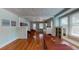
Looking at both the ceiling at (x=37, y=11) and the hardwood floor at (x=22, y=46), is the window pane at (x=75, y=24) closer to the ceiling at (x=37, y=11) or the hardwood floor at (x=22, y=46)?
the ceiling at (x=37, y=11)

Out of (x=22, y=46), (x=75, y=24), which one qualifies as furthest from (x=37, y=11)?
(x=75, y=24)

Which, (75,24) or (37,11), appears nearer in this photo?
(75,24)

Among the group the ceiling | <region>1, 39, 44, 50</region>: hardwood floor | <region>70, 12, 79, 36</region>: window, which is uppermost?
Answer: the ceiling

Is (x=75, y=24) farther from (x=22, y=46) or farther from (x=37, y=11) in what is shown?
(x=22, y=46)

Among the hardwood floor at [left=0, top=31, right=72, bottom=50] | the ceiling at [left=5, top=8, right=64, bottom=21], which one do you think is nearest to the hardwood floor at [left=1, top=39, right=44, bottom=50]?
the hardwood floor at [left=0, top=31, right=72, bottom=50]

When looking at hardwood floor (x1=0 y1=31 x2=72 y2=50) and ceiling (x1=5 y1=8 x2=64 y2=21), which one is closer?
hardwood floor (x1=0 y1=31 x2=72 y2=50)

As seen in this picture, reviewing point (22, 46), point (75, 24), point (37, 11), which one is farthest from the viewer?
point (37, 11)

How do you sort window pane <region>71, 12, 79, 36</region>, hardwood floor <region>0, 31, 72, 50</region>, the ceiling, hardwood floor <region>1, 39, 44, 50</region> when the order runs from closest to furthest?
hardwood floor <region>0, 31, 72, 50</region> < window pane <region>71, 12, 79, 36</region> < hardwood floor <region>1, 39, 44, 50</region> < the ceiling

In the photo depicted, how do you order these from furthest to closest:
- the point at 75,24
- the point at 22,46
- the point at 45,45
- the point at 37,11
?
1. the point at 37,11
2. the point at 22,46
3. the point at 75,24
4. the point at 45,45

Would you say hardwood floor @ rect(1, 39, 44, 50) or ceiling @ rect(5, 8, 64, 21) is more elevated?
ceiling @ rect(5, 8, 64, 21)

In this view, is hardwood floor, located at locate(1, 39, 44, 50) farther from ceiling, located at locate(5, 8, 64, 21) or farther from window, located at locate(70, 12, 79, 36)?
ceiling, located at locate(5, 8, 64, 21)
